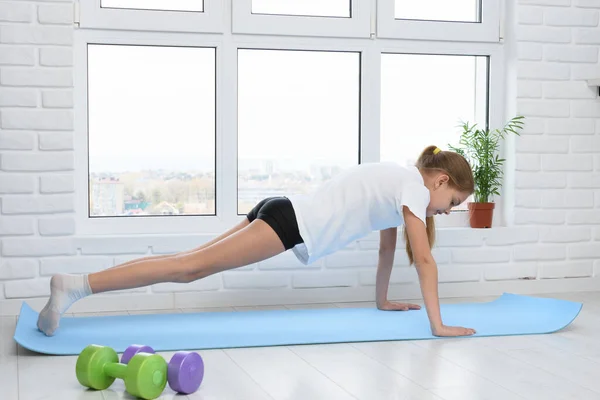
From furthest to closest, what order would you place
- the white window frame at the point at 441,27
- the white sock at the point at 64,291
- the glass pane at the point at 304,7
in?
the white window frame at the point at 441,27, the glass pane at the point at 304,7, the white sock at the point at 64,291

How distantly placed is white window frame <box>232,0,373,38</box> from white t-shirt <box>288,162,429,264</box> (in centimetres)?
97

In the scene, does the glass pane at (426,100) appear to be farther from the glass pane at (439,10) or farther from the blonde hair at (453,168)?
the blonde hair at (453,168)

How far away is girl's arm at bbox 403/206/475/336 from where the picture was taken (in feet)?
9.54

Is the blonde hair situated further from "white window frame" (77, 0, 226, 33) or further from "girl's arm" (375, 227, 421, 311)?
"white window frame" (77, 0, 226, 33)

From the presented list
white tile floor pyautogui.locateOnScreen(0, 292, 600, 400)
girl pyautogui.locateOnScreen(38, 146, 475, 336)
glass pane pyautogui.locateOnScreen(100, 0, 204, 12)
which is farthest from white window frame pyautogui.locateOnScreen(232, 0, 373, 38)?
white tile floor pyautogui.locateOnScreen(0, 292, 600, 400)

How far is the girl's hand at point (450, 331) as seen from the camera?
291 centimetres

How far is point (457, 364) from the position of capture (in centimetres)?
254

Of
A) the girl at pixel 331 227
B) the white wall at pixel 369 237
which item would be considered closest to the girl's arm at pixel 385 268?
the girl at pixel 331 227

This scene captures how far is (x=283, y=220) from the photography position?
298cm

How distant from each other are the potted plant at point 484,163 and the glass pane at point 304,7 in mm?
797

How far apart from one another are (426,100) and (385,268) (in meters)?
1.08

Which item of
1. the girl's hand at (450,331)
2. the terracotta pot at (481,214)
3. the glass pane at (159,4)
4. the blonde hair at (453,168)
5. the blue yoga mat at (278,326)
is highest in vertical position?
the glass pane at (159,4)

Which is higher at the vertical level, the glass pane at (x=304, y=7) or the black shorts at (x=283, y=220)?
the glass pane at (x=304, y=7)

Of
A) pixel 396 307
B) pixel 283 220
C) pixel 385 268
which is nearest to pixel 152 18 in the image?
pixel 283 220
